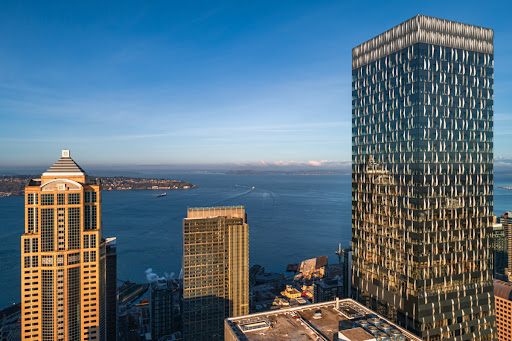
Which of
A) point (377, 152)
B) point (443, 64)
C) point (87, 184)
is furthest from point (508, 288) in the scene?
point (87, 184)

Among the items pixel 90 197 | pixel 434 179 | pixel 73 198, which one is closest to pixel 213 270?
pixel 90 197

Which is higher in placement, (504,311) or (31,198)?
(31,198)

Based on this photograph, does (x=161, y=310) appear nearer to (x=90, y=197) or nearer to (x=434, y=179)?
(x=90, y=197)

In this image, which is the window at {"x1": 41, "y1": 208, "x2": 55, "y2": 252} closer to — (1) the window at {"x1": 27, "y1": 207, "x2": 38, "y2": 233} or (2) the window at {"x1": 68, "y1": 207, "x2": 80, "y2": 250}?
(1) the window at {"x1": 27, "y1": 207, "x2": 38, "y2": 233}

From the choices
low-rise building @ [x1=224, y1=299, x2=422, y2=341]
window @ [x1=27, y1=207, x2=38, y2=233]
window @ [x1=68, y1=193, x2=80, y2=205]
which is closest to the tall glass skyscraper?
low-rise building @ [x1=224, y1=299, x2=422, y2=341]

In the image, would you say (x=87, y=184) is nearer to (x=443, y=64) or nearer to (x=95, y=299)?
(x=95, y=299)
